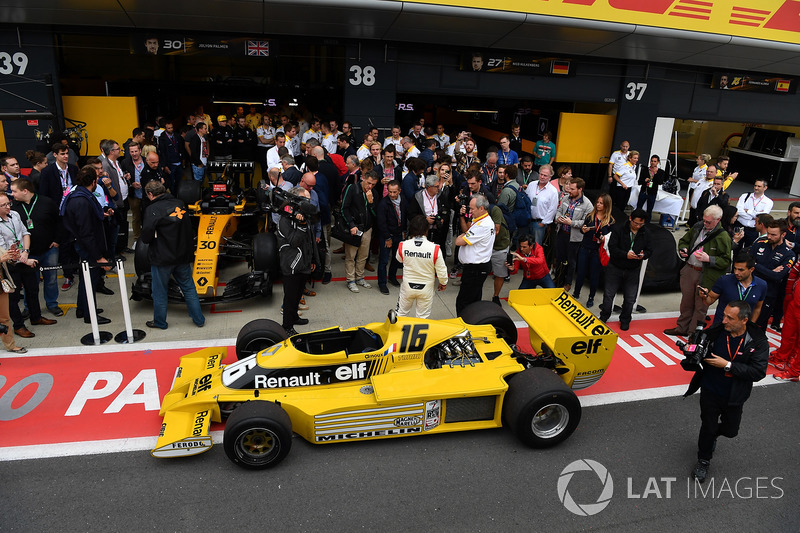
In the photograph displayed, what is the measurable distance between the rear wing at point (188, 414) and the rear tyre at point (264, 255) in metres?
2.67

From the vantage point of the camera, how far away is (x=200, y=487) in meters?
4.70

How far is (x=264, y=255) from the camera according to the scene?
827cm

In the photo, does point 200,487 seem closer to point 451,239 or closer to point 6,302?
point 6,302

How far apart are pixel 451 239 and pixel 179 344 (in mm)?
5509

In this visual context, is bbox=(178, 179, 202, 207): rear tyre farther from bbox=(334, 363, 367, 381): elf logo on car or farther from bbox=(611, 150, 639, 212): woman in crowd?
bbox=(611, 150, 639, 212): woman in crowd

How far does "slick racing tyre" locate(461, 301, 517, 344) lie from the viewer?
651cm

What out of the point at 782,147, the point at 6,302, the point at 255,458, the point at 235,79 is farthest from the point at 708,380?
the point at 782,147

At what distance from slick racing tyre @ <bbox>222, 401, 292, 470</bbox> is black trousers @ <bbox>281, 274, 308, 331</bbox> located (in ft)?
7.39


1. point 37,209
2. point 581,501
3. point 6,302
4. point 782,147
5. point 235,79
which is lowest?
point 581,501

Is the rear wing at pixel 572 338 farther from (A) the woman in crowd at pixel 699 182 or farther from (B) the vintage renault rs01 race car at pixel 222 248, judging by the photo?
(A) the woman in crowd at pixel 699 182

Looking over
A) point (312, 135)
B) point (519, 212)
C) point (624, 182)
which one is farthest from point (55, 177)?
point (624, 182)

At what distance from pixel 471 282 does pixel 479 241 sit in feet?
2.01

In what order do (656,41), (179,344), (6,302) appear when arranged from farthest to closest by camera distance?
1. (656,41)
2. (179,344)
3. (6,302)

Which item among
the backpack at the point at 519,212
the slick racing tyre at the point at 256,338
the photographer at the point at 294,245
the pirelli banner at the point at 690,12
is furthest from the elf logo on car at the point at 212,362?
the pirelli banner at the point at 690,12
